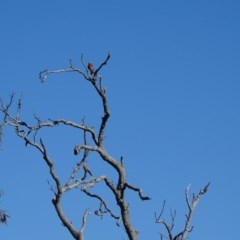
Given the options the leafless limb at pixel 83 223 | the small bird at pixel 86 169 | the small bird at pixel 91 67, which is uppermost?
the small bird at pixel 91 67

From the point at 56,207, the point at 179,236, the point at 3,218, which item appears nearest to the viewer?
the point at 56,207

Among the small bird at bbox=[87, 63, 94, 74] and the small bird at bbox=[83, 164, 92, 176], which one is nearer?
the small bird at bbox=[87, 63, 94, 74]

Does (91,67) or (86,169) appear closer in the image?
(91,67)

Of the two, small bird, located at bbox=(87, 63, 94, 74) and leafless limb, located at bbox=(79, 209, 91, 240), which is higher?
small bird, located at bbox=(87, 63, 94, 74)

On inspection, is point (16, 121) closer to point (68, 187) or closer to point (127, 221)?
point (68, 187)

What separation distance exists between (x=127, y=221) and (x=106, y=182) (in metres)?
0.62

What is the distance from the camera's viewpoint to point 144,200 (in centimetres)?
843

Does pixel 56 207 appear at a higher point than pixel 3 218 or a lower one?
lower

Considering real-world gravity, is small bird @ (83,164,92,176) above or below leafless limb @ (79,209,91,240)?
above

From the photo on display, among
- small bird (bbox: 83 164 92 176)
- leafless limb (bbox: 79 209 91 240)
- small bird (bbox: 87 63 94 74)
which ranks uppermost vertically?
small bird (bbox: 87 63 94 74)

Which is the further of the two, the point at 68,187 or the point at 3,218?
the point at 3,218

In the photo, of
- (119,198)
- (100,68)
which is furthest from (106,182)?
(100,68)

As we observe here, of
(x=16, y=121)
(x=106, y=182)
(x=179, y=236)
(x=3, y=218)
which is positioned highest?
(x=3, y=218)

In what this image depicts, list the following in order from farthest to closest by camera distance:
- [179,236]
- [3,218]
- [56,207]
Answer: [3,218] → [179,236] → [56,207]
